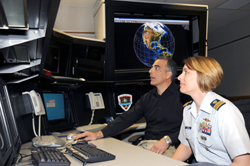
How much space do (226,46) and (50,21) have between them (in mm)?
5321

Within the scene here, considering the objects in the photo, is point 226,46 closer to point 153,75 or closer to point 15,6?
point 153,75

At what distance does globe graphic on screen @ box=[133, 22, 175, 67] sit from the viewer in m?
2.91

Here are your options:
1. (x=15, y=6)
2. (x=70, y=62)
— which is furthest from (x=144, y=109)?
(x=15, y=6)

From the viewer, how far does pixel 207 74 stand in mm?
1293

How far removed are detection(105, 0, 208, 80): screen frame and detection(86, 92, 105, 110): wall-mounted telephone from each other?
9.3 inches

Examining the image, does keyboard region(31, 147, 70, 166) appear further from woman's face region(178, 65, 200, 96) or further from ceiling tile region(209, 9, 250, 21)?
ceiling tile region(209, 9, 250, 21)

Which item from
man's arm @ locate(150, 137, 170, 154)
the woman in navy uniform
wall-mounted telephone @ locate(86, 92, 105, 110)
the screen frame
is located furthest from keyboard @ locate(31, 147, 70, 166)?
the screen frame

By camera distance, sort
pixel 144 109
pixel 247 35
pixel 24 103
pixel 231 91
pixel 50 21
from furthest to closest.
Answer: pixel 231 91 → pixel 247 35 → pixel 144 109 → pixel 24 103 → pixel 50 21

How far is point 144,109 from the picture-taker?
230 centimetres

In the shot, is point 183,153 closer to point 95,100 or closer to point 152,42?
point 95,100

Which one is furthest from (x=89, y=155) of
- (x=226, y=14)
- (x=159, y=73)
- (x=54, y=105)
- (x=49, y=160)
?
(x=226, y=14)

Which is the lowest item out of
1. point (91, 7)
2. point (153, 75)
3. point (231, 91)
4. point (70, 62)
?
point (231, 91)

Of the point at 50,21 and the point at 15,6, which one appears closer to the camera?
the point at 15,6

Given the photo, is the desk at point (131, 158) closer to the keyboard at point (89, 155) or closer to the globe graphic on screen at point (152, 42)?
the keyboard at point (89, 155)
